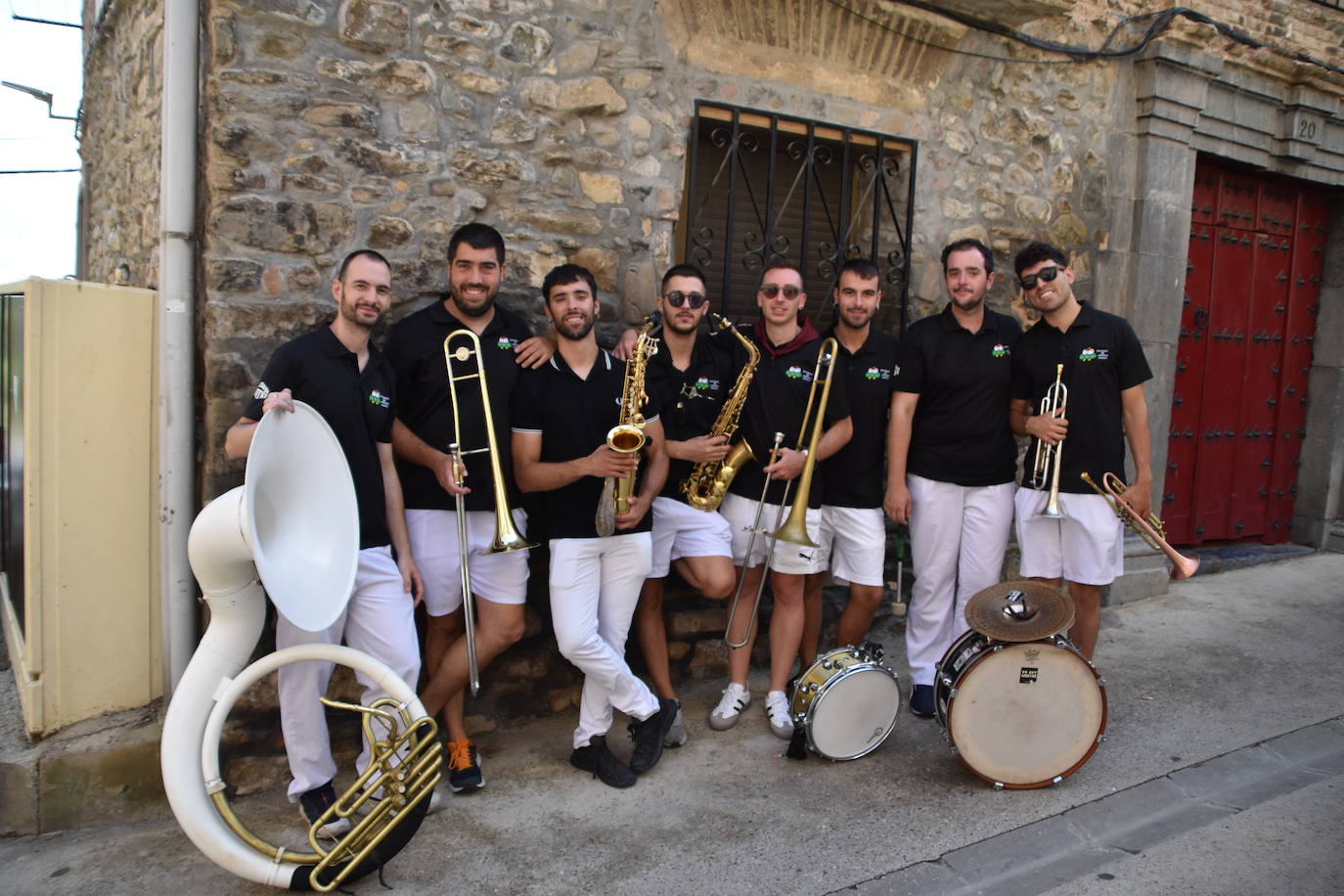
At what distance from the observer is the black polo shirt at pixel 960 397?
Answer: 14.0ft

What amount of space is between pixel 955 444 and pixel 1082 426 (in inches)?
Result: 20.7

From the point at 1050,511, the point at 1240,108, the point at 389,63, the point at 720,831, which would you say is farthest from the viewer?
the point at 1240,108

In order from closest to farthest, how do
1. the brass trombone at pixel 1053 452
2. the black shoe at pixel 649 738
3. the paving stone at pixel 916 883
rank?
the paving stone at pixel 916 883, the black shoe at pixel 649 738, the brass trombone at pixel 1053 452

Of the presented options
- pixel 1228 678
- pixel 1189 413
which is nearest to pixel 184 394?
pixel 1228 678

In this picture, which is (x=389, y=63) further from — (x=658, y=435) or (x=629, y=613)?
(x=629, y=613)

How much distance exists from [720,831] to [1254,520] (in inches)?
227

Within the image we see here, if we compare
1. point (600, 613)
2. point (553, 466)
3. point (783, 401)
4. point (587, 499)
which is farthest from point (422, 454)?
point (783, 401)

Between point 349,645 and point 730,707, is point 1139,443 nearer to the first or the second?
point 730,707

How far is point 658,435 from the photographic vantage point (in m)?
3.78

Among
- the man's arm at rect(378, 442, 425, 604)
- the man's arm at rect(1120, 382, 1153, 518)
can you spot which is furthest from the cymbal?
the man's arm at rect(378, 442, 425, 604)

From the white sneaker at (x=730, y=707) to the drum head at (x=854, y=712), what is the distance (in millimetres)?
485

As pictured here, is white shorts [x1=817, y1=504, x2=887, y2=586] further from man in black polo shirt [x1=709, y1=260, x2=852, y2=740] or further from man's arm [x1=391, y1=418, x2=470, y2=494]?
man's arm [x1=391, y1=418, x2=470, y2=494]

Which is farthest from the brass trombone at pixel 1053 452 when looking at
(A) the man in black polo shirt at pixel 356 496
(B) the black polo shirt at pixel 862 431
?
(A) the man in black polo shirt at pixel 356 496

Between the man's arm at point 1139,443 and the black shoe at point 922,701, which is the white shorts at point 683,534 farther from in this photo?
the man's arm at point 1139,443
